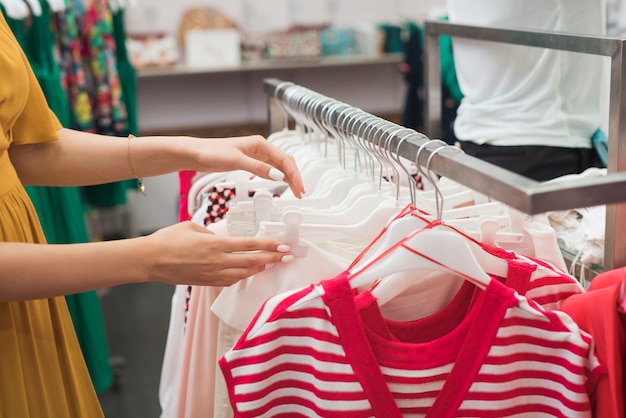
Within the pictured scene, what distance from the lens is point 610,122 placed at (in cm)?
113

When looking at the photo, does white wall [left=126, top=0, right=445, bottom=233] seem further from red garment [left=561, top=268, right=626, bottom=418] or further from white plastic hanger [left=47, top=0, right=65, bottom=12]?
red garment [left=561, top=268, right=626, bottom=418]

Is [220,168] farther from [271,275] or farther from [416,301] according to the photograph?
[416,301]

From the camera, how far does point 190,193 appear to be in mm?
1570

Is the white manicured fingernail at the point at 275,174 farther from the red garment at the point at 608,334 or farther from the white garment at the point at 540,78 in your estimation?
the white garment at the point at 540,78

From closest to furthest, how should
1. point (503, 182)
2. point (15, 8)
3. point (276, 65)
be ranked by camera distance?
point (503, 182) < point (15, 8) < point (276, 65)

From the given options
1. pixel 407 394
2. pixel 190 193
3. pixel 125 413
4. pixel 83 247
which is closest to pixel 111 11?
pixel 125 413

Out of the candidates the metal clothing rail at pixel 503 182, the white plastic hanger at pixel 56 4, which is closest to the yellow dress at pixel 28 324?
the metal clothing rail at pixel 503 182

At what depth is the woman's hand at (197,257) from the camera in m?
0.97

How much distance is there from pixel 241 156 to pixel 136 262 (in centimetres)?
28

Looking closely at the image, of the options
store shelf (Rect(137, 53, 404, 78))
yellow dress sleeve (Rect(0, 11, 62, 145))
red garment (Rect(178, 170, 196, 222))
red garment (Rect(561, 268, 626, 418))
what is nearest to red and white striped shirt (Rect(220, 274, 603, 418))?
red garment (Rect(561, 268, 626, 418))

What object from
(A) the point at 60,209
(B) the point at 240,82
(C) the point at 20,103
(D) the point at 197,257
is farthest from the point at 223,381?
(B) the point at 240,82

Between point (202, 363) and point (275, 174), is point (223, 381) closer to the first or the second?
point (202, 363)

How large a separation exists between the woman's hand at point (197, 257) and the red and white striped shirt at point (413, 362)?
0.09m

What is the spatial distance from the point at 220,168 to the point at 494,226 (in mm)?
454
